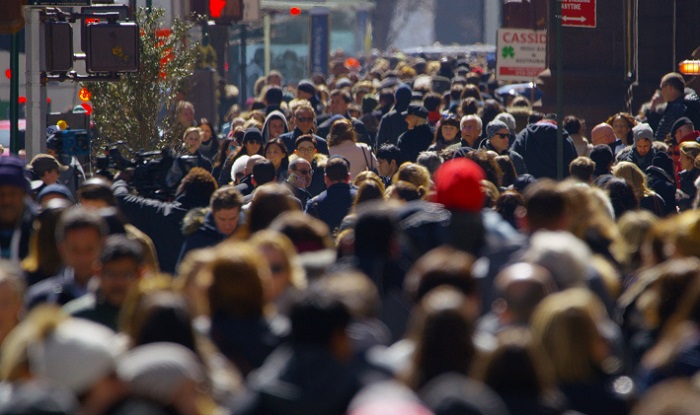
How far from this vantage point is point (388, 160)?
531 inches

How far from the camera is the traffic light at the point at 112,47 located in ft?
44.1

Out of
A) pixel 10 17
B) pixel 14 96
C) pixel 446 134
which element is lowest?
pixel 446 134

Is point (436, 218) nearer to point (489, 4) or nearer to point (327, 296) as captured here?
point (327, 296)

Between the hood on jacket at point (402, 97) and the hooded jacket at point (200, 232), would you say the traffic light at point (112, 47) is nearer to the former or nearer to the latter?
the hood on jacket at point (402, 97)

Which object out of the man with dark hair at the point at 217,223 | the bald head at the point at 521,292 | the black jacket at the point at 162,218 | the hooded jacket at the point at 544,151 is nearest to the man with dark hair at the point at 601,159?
the hooded jacket at the point at 544,151

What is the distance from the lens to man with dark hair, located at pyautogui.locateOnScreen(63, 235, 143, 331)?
6113mm

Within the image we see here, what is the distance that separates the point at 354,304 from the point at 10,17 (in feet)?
21.6

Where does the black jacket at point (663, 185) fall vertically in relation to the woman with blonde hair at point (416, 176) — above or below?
below

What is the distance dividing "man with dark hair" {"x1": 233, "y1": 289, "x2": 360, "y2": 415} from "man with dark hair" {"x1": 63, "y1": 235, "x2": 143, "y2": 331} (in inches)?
56.2

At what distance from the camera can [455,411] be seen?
416 cm

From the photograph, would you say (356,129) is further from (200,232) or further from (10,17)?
(200,232)

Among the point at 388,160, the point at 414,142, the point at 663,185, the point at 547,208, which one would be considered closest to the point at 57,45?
the point at 388,160

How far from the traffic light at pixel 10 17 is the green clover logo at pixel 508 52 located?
28.0 feet

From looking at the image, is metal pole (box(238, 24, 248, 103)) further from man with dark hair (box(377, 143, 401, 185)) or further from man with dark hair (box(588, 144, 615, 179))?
man with dark hair (box(588, 144, 615, 179))
